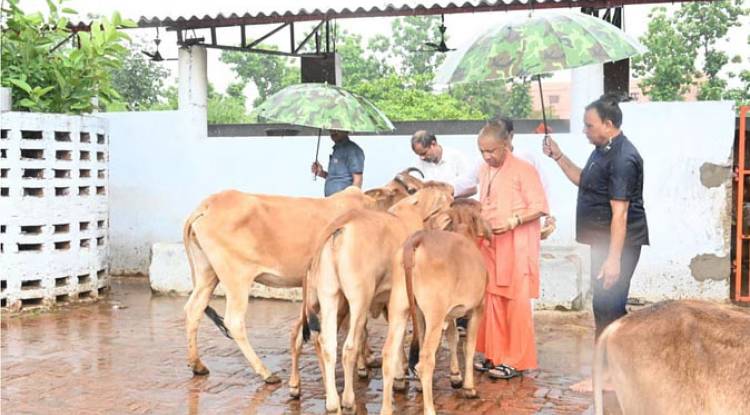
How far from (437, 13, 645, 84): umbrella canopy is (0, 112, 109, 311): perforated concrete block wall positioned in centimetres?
516

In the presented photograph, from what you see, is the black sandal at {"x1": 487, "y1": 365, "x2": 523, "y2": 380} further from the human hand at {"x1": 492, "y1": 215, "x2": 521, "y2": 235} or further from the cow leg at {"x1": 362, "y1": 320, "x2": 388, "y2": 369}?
the human hand at {"x1": 492, "y1": 215, "x2": 521, "y2": 235}

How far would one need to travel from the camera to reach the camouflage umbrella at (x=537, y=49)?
18.3ft

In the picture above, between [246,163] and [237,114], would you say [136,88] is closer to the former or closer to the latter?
[237,114]

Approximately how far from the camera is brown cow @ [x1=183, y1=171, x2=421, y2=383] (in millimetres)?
6258

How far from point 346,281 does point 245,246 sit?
1.22 m

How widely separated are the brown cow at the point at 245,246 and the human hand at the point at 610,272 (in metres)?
1.58

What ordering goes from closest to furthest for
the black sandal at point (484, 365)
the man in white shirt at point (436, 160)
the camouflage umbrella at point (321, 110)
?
the black sandal at point (484, 365), the camouflage umbrella at point (321, 110), the man in white shirt at point (436, 160)

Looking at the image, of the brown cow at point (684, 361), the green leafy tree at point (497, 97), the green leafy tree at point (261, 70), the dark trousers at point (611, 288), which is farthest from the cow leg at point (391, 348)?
the green leafy tree at point (261, 70)

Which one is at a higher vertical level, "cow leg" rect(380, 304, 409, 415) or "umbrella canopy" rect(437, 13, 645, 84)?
"umbrella canopy" rect(437, 13, 645, 84)

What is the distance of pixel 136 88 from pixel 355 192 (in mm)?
30693

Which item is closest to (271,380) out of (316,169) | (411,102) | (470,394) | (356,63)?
(470,394)

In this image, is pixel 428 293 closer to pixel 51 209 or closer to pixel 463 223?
pixel 463 223

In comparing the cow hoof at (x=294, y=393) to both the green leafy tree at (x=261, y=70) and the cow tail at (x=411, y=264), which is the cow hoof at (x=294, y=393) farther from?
the green leafy tree at (x=261, y=70)

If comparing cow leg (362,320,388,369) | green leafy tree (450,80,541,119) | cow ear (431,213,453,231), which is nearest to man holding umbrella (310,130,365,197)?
cow leg (362,320,388,369)
